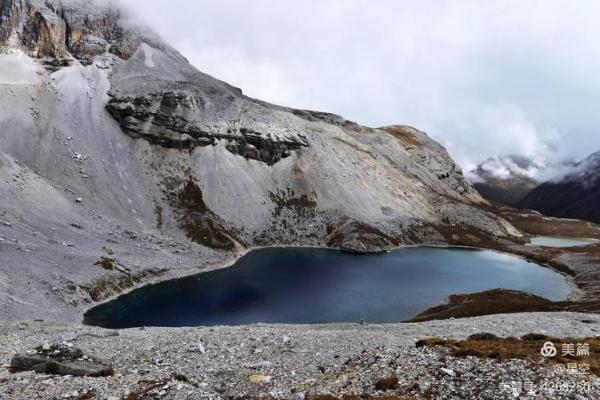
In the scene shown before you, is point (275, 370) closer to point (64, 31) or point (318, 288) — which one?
point (318, 288)

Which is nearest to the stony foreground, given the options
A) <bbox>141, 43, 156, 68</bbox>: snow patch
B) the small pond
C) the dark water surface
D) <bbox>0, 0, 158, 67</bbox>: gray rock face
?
the dark water surface

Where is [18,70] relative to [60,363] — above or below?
above

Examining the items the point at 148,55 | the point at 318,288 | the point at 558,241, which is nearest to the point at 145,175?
the point at 148,55

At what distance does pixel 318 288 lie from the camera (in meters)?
84.2

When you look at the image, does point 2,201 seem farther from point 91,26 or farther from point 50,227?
point 91,26

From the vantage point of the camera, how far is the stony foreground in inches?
882

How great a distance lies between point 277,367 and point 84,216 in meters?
75.5

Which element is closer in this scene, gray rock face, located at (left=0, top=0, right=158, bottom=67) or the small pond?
gray rock face, located at (left=0, top=0, right=158, bottom=67)

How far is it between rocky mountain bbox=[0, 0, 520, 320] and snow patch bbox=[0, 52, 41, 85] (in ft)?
1.07

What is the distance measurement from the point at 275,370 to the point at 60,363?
12.8 meters

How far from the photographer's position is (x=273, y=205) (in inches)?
5084

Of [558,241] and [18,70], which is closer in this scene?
[18,70]

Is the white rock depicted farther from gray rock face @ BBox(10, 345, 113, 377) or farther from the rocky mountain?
the rocky mountain

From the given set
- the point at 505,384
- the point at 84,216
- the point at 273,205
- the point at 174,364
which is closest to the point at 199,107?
the point at 273,205
